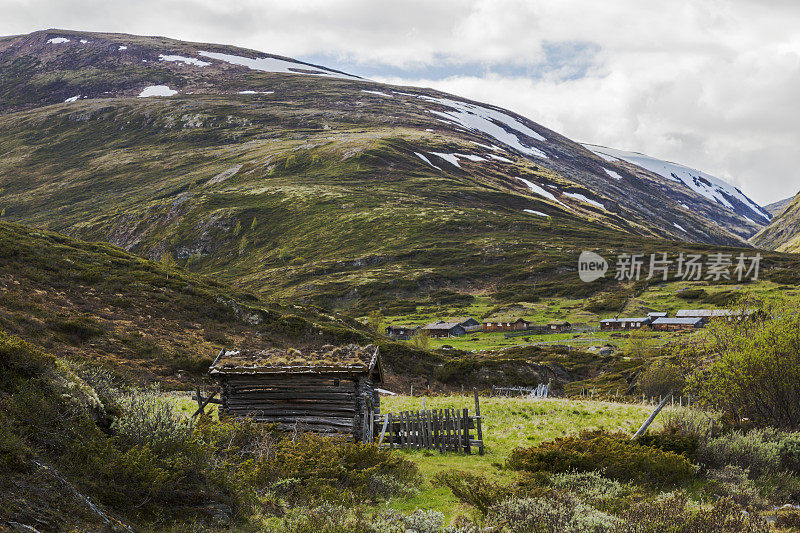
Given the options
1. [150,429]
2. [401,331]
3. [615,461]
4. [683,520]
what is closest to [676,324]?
[401,331]

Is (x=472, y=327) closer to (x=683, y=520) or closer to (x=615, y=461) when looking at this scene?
(x=615, y=461)

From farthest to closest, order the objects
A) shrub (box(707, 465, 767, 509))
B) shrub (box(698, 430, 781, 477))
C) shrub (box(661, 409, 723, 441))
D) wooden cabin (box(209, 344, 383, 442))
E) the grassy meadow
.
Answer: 1. wooden cabin (box(209, 344, 383, 442))
2. shrub (box(661, 409, 723, 441))
3. shrub (box(698, 430, 781, 477))
4. the grassy meadow
5. shrub (box(707, 465, 767, 509))

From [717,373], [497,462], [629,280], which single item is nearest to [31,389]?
[497,462]

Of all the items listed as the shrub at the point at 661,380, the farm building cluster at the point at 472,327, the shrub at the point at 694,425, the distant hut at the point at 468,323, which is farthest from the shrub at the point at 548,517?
the distant hut at the point at 468,323

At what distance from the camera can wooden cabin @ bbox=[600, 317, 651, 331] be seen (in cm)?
10044

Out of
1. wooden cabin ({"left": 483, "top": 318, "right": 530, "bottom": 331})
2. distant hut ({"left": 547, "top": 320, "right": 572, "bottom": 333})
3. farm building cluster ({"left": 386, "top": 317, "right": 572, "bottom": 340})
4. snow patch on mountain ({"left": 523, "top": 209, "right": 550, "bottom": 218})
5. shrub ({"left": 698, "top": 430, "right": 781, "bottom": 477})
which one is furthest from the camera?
snow patch on mountain ({"left": 523, "top": 209, "right": 550, "bottom": 218})

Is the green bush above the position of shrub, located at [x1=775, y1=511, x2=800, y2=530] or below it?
below

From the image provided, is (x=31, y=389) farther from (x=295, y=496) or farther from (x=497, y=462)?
(x=497, y=462)

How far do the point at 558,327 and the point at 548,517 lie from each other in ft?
313

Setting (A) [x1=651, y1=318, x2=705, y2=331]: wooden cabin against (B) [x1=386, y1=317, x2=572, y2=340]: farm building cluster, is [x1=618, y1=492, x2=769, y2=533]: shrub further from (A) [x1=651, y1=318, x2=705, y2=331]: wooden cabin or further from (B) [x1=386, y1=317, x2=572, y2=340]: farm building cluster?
(A) [x1=651, y1=318, x2=705, y2=331]: wooden cabin

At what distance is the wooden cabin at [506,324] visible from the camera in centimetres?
10114

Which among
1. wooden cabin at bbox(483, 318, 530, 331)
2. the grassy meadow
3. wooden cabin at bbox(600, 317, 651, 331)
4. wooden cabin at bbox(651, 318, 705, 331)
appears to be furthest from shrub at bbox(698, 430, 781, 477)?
wooden cabin at bbox(600, 317, 651, 331)

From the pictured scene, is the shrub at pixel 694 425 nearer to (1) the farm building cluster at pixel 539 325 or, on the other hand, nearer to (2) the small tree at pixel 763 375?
(2) the small tree at pixel 763 375

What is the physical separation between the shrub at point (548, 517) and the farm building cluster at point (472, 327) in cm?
8434
